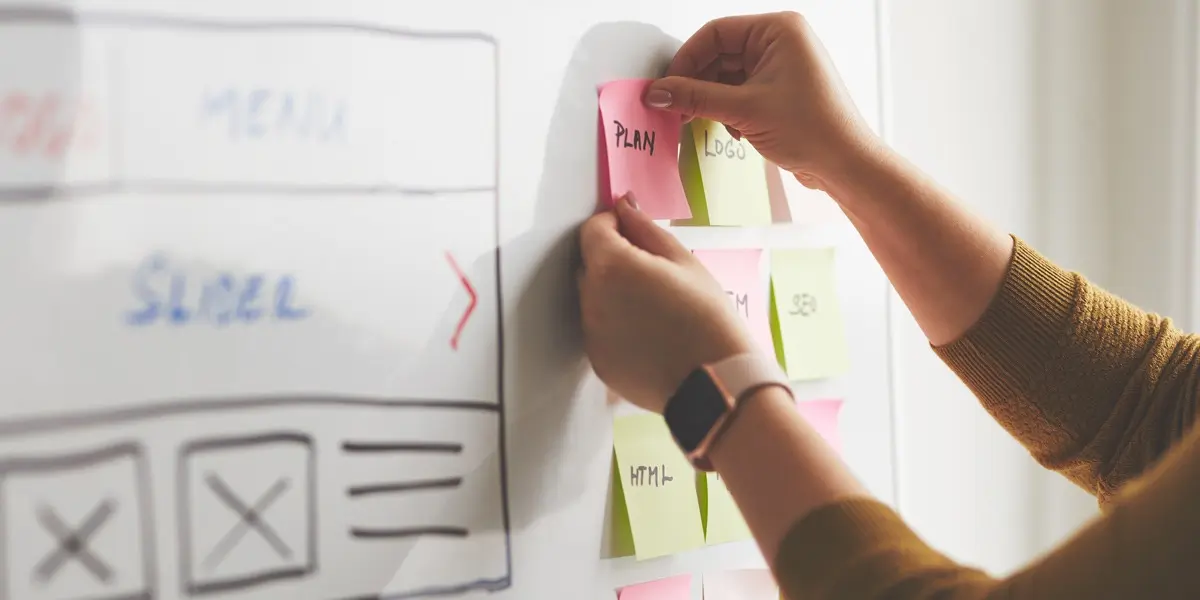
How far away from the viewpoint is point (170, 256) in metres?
0.51

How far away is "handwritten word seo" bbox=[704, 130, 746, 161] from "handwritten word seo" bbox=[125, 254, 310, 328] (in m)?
0.36

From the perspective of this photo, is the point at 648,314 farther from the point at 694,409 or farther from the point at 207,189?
the point at 207,189

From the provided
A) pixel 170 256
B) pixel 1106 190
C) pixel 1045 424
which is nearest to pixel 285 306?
pixel 170 256

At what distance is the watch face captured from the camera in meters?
0.56

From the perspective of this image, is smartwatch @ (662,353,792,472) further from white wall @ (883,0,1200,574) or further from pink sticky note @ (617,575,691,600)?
white wall @ (883,0,1200,574)

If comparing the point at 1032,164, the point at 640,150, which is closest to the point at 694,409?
the point at 640,150

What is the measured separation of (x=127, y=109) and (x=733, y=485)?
0.41 meters

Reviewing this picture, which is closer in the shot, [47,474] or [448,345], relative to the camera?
[47,474]

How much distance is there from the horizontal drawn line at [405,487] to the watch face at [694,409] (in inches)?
6.1

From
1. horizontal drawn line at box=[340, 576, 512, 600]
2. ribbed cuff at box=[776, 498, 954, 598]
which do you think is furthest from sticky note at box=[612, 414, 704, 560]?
ribbed cuff at box=[776, 498, 954, 598]

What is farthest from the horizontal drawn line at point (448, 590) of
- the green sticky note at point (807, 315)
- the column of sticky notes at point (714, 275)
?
the green sticky note at point (807, 315)

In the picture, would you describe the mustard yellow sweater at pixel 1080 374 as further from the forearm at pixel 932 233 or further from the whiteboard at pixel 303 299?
the whiteboard at pixel 303 299

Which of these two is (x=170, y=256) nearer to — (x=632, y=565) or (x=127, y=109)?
(x=127, y=109)

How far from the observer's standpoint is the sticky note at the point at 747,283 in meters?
0.76
